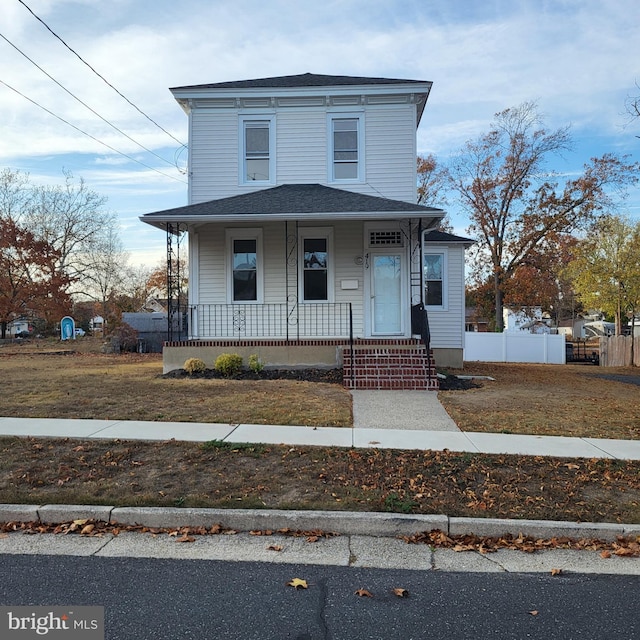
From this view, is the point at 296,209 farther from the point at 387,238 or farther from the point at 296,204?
the point at 387,238

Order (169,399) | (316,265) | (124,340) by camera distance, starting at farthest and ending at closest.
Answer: (124,340) → (316,265) → (169,399)

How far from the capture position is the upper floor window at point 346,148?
14.3 metres

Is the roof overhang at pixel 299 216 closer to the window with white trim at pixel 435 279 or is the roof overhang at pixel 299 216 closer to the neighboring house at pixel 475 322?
the window with white trim at pixel 435 279

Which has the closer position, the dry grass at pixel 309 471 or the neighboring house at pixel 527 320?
the dry grass at pixel 309 471

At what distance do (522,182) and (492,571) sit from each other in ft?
106

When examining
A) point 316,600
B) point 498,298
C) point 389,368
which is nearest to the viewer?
point 316,600

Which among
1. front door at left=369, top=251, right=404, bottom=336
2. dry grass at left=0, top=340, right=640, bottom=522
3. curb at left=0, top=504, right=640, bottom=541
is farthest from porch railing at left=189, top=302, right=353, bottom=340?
curb at left=0, top=504, right=640, bottom=541

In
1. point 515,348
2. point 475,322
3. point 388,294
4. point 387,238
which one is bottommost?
point 515,348

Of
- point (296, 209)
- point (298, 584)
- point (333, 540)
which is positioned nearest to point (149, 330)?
point (296, 209)

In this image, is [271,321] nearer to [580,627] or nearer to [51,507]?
[51,507]

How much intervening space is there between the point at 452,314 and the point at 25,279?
22485 mm

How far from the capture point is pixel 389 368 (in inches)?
454

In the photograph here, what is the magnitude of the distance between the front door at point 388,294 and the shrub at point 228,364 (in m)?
3.70

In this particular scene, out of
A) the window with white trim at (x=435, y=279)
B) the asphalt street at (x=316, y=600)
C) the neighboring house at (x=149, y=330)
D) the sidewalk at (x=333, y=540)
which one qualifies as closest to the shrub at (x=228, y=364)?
the window with white trim at (x=435, y=279)
